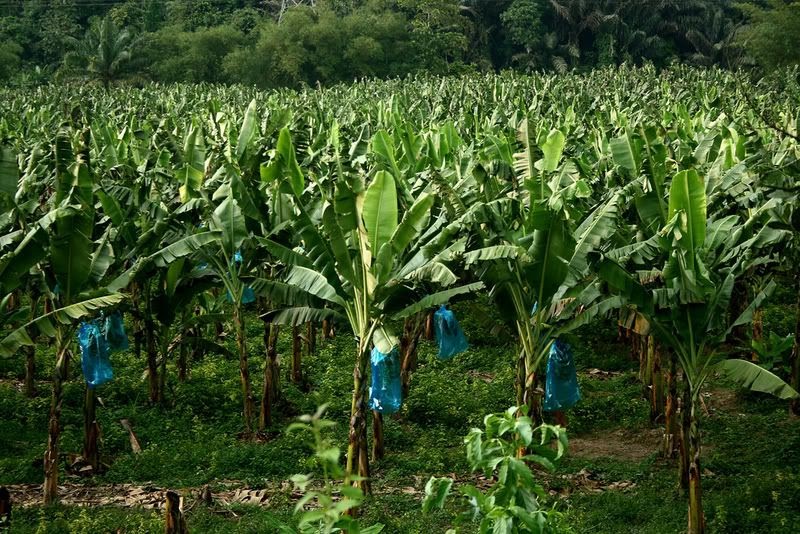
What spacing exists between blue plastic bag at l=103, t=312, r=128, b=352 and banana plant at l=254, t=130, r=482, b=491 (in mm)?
2813

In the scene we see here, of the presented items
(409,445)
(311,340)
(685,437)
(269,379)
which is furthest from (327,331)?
(685,437)

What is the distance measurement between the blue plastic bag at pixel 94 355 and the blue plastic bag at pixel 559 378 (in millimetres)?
4422

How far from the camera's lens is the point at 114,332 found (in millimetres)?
10695

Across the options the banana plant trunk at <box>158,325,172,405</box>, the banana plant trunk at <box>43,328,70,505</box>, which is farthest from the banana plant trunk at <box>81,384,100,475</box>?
the banana plant trunk at <box>158,325,172,405</box>

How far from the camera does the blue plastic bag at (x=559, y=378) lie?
9.58 metres

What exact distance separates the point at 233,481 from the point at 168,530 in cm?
232

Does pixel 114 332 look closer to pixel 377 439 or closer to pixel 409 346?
pixel 377 439

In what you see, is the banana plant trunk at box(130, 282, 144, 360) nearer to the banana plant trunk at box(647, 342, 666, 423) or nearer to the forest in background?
the banana plant trunk at box(647, 342, 666, 423)

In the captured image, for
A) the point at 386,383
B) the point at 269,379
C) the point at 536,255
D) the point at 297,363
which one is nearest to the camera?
the point at 536,255

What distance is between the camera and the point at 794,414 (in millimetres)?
11258

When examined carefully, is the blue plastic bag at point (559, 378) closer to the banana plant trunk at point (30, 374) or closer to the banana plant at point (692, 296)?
the banana plant at point (692, 296)

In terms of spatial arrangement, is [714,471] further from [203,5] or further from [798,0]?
[203,5]

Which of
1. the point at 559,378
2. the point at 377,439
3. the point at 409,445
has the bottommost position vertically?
the point at 409,445

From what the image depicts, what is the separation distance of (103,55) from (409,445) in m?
40.7
